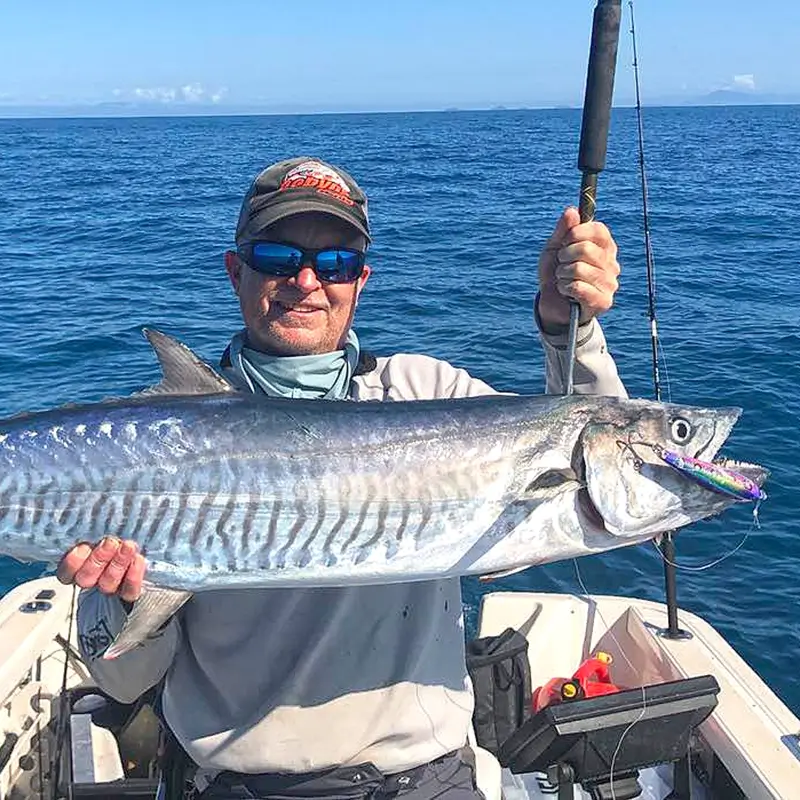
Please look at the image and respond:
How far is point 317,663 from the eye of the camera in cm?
266

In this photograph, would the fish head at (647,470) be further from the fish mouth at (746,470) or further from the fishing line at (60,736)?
the fishing line at (60,736)

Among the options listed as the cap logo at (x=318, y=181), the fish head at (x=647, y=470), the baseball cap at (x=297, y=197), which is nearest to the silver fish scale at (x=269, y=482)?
the fish head at (x=647, y=470)

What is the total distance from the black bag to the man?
127 cm

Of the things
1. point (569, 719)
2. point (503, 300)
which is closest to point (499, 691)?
point (569, 719)

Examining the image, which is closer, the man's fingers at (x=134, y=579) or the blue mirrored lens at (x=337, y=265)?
the man's fingers at (x=134, y=579)

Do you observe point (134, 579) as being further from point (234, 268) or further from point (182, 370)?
point (234, 268)

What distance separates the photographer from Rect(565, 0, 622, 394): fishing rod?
3.02m

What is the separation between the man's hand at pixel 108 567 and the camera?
2.52 meters

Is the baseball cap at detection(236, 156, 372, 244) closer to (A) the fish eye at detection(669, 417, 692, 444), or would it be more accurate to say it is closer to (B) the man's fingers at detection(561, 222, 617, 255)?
(B) the man's fingers at detection(561, 222, 617, 255)

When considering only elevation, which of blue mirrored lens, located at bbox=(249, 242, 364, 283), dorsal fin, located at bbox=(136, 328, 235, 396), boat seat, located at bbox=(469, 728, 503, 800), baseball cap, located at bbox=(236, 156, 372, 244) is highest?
baseball cap, located at bbox=(236, 156, 372, 244)

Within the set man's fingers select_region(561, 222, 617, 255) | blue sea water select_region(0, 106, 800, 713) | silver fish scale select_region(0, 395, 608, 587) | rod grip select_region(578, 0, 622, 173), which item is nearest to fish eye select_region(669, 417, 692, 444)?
silver fish scale select_region(0, 395, 608, 587)

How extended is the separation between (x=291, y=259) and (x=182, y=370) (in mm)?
509

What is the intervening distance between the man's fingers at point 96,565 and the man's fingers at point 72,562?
12mm

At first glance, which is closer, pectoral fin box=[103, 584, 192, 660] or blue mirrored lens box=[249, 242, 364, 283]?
pectoral fin box=[103, 584, 192, 660]
